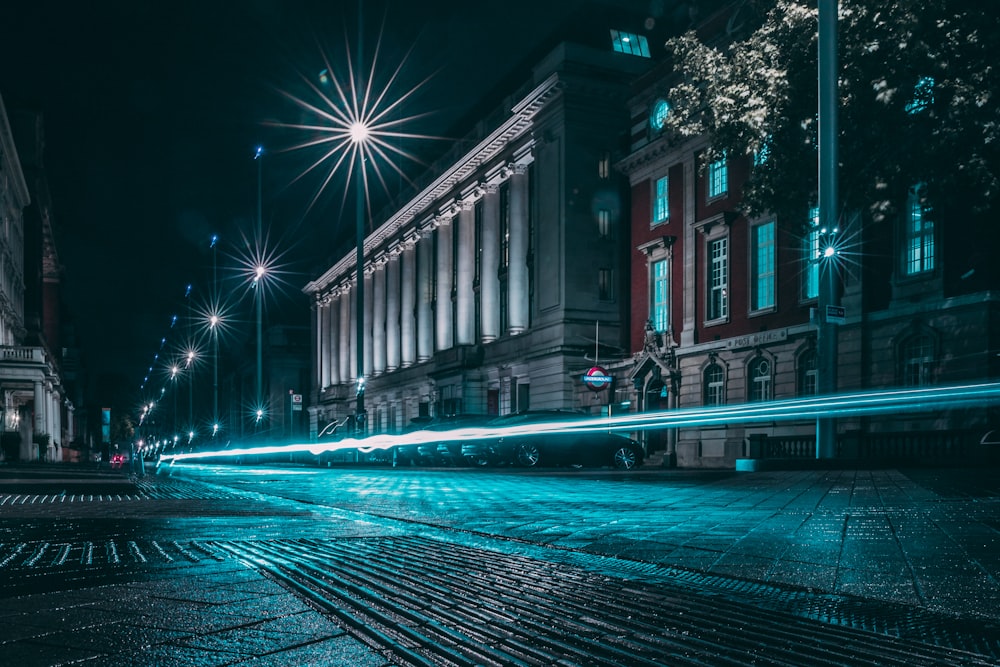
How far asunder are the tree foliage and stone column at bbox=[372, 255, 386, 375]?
56047mm

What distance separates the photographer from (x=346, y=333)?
8494 centimetres

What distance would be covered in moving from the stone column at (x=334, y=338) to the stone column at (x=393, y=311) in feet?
53.7

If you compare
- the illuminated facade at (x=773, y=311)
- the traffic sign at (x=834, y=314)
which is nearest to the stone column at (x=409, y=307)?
the illuminated facade at (x=773, y=311)

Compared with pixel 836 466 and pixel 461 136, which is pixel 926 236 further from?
pixel 461 136

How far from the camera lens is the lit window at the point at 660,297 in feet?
120

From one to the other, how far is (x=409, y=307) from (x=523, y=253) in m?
20.6

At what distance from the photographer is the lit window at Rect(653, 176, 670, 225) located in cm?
3684

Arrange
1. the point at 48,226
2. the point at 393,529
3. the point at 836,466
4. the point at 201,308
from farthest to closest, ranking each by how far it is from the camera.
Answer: the point at 201,308 < the point at 48,226 < the point at 836,466 < the point at 393,529

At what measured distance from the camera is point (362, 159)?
31.2m

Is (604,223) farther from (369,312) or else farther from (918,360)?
(369,312)

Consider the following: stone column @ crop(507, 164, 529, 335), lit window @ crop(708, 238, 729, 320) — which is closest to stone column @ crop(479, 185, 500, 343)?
stone column @ crop(507, 164, 529, 335)

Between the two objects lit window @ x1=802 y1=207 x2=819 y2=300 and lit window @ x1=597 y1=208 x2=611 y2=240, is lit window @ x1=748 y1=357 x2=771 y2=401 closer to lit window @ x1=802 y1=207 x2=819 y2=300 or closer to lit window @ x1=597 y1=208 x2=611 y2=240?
lit window @ x1=802 y1=207 x2=819 y2=300

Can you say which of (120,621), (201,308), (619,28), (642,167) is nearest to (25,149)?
(619,28)

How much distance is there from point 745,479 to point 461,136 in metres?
49.1
